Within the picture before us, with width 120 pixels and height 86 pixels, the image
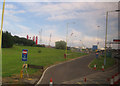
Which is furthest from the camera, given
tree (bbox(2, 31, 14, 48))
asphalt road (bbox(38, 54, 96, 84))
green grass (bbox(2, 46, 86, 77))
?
tree (bbox(2, 31, 14, 48))

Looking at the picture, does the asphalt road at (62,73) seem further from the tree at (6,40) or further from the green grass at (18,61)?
the tree at (6,40)

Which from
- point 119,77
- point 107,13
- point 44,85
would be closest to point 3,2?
point 44,85

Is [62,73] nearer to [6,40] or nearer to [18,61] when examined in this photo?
[18,61]

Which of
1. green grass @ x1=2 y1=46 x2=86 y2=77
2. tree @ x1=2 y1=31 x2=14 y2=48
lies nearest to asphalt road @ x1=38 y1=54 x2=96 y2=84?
green grass @ x1=2 y1=46 x2=86 y2=77

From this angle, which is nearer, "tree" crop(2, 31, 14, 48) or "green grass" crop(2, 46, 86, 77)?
"green grass" crop(2, 46, 86, 77)

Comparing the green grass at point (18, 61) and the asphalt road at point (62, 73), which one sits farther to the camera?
the green grass at point (18, 61)

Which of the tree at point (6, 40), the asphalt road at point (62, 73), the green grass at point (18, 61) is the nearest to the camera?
the asphalt road at point (62, 73)

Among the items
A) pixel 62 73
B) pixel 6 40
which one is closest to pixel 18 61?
pixel 62 73

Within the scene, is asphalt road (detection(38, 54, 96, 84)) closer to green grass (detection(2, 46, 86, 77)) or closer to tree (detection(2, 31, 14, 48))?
green grass (detection(2, 46, 86, 77))

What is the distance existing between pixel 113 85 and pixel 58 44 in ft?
339

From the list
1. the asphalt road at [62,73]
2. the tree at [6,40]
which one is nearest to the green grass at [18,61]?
the asphalt road at [62,73]

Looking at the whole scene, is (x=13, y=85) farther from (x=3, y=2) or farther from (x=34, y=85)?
(x=3, y=2)

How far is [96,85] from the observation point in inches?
406

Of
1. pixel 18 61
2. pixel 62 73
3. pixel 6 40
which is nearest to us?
pixel 62 73
